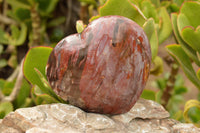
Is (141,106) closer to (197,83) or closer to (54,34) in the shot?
(197,83)

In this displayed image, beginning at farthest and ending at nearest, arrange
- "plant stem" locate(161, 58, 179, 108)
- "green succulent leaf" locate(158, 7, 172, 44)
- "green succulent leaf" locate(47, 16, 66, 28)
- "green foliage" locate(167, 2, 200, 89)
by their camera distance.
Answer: "green succulent leaf" locate(47, 16, 66, 28) → "plant stem" locate(161, 58, 179, 108) → "green succulent leaf" locate(158, 7, 172, 44) → "green foliage" locate(167, 2, 200, 89)

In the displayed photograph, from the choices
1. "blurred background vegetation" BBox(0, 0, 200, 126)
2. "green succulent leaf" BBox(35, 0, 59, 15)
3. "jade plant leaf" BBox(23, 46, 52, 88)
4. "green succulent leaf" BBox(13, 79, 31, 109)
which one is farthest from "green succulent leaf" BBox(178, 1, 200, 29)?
"green succulent leaf" BBox(35, 0, 59, 15)

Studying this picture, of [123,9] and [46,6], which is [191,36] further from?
[46,6]

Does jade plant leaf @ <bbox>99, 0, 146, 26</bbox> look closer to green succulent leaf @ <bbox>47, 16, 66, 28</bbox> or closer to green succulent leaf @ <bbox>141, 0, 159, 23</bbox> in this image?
green succulent leaf @ <bbox>141, 0, 159, 23</bbox>

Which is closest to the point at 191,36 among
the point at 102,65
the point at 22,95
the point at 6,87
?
the point at 102,65

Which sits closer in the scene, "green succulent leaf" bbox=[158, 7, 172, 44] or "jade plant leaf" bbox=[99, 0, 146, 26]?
"jade plant leaf" bbox=[99, 0, 146, 26]

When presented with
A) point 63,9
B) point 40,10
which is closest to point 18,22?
point 40,10
